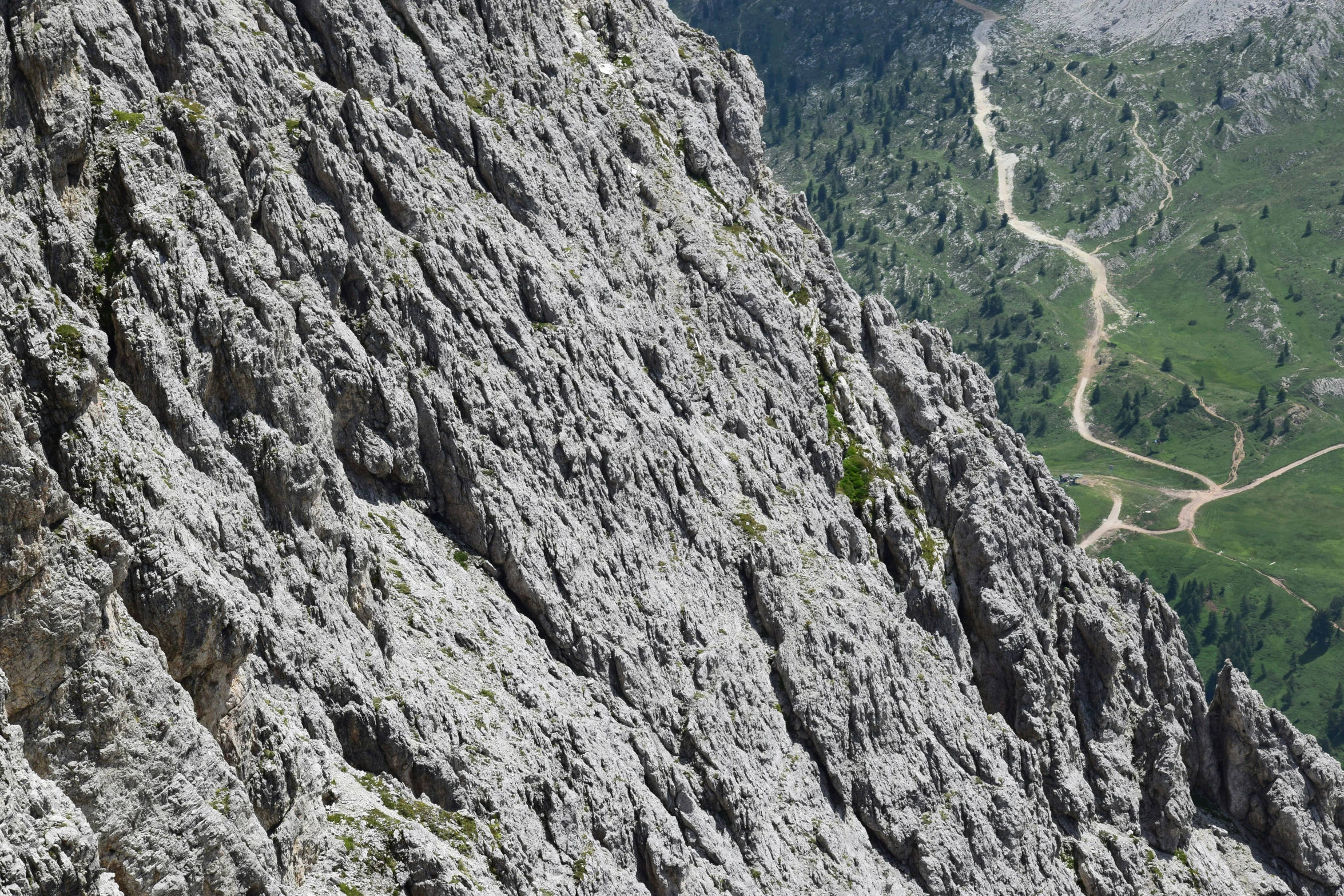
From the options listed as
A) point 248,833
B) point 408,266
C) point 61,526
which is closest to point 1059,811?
point 408,266

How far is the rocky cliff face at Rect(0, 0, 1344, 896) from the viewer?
3775 centimetres

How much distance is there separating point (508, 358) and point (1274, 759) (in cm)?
7779

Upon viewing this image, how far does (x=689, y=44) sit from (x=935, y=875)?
6987 cm

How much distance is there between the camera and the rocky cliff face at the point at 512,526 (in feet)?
124

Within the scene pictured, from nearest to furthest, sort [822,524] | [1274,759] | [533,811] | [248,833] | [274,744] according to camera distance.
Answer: [248,833], [274,744], [533,811], [822,524], [1274,759]

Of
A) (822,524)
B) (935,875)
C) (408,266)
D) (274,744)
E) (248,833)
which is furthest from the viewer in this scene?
(822,524)

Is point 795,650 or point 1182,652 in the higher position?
point 1182,652

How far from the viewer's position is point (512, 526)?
6319cm

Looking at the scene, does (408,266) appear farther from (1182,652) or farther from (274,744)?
(1182,652)

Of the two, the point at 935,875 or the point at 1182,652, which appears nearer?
the point at 935,875

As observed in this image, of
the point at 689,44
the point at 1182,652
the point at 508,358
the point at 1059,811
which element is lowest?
the point at 1059,811

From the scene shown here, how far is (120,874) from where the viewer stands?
1329 inches

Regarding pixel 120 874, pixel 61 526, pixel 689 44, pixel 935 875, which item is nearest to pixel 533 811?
pixel 120 874

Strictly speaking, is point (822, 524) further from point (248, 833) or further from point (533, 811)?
point (248, 833)
